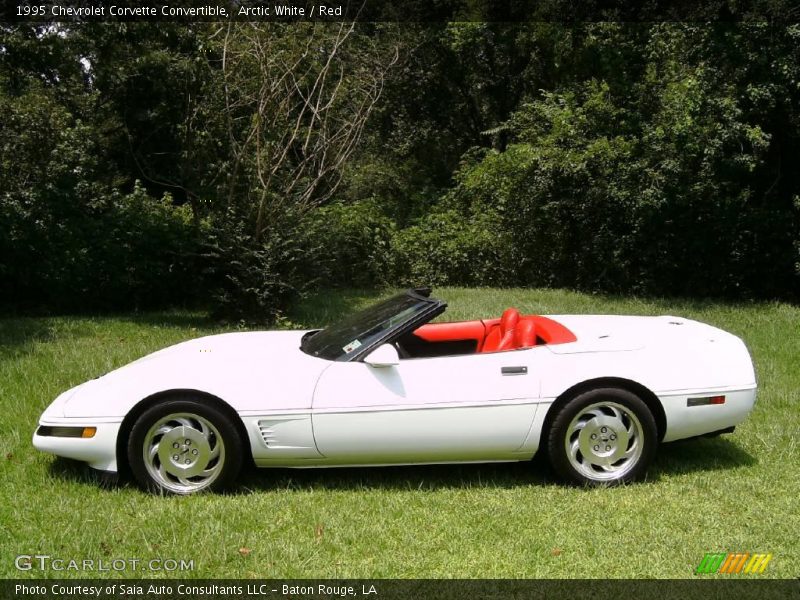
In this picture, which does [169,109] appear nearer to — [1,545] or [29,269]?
[29,269]

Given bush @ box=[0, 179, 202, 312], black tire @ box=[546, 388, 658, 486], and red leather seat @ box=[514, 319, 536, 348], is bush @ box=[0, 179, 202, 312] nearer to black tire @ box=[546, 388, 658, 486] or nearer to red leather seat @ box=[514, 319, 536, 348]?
red leather seat @ box=[514, 319, 536, 348]

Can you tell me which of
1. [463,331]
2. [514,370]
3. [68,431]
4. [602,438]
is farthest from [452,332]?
[68,431]

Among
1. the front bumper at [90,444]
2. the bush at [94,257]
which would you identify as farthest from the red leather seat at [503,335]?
the bush at [94,257]

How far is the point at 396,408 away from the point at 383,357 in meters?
0.30

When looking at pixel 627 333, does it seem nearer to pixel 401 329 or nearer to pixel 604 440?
pixel 604 440

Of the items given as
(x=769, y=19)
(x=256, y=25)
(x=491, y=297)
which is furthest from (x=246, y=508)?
(x=769, y=19)

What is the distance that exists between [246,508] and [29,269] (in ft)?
32.8

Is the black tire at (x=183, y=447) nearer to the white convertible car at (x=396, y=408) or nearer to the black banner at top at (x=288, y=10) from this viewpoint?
the white convertible car at (x=396, y=408)

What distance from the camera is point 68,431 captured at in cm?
454

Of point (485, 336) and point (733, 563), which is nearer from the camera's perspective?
point (733, 563)

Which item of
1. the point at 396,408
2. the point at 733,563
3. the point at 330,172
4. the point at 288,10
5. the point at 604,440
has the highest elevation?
the point at 288,10

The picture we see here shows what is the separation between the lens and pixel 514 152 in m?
18.4

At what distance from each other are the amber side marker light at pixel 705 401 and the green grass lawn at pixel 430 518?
1.63 feet

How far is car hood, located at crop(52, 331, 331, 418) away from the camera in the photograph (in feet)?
14.8
